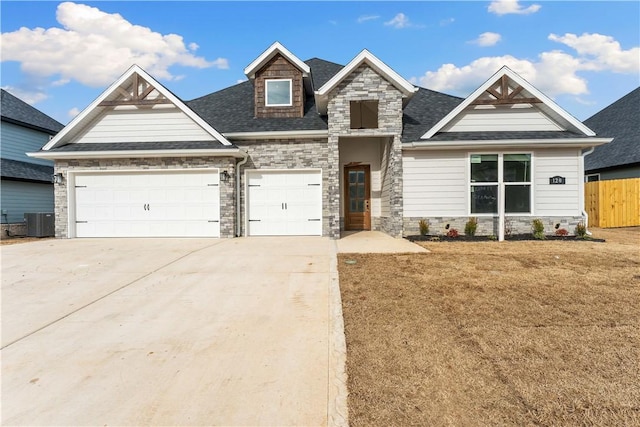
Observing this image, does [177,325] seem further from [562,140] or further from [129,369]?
[562,140]

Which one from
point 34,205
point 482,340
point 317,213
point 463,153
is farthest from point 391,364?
point 34,205

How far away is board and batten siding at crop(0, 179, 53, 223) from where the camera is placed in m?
14.4

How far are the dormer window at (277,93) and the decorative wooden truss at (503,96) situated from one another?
689 centimetres

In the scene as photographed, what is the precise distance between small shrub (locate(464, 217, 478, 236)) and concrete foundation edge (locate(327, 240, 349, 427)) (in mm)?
7465

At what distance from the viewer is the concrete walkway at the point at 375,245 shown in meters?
8.78

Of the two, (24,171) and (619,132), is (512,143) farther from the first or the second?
(24,171)

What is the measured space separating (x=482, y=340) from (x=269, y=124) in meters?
10.7

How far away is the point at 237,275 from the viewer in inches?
252

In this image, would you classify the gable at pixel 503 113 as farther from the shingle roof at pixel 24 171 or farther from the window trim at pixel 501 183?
the shingle roof at pixel 24 171

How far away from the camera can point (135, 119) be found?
1223 cm

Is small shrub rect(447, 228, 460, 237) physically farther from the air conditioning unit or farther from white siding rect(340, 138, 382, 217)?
the air conditioning unit

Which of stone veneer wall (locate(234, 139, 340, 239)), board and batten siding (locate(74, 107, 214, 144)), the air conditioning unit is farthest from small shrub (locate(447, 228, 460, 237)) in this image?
the air conditioning unit

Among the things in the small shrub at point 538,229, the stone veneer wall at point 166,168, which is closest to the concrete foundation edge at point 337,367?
the stone veneer wall at point 166,168

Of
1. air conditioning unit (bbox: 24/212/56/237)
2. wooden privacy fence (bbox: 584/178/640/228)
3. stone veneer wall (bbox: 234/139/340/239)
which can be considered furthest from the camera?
wooden privacy fence (bbox: 584/178/640/228)
